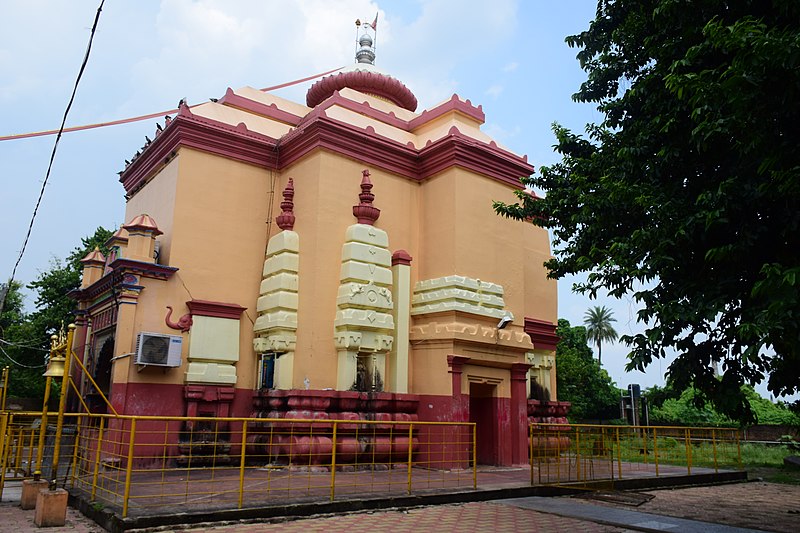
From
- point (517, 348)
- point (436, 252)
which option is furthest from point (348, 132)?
point (517, 348)

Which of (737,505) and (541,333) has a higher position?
(541,333)

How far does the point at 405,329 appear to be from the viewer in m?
13.1

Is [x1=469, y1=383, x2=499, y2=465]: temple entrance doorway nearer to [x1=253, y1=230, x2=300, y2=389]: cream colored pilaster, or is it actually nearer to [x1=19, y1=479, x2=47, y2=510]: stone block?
[x1=253, y1=230, x2=300, y2=389]: cream colored pilaster

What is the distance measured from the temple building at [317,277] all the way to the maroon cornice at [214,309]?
0.03 m

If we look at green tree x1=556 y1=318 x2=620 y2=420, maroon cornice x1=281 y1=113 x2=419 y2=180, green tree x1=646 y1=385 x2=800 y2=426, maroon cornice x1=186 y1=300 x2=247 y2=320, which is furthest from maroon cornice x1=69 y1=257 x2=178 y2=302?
green tree x1=646 y1=385 x2=800 y2=426

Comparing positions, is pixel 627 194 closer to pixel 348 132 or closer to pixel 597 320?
pixel 348 132

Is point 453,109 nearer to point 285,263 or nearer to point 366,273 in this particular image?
point 366,273

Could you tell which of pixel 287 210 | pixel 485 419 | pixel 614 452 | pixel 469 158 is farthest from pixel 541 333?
pixel 287 210

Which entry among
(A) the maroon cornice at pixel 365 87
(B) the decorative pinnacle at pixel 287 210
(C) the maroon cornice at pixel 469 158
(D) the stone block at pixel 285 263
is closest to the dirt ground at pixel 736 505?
(D) the stone block at pixel 285 263

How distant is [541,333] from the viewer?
16.3 m

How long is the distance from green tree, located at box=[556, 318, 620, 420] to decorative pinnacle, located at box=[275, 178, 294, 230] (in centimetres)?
2352

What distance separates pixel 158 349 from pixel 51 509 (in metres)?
4.52

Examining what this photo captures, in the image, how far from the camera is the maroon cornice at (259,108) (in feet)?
47.1

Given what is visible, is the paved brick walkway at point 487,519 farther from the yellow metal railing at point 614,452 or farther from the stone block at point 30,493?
the yellow metal railing at point 614,452
